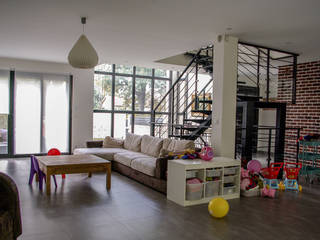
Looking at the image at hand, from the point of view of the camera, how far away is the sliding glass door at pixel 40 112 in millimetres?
7996

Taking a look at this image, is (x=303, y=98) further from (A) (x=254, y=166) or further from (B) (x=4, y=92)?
(B) (x=4, y=92)

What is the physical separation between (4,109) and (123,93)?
3565mm

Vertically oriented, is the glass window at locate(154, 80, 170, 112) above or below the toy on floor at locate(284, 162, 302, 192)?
above

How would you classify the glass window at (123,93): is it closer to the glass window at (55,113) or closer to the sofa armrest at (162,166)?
the glass window at (55,113)

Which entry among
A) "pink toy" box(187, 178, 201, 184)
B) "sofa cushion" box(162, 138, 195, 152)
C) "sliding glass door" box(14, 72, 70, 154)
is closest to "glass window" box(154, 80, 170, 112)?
"sliding glass door" box(14, 72, 70, 154)

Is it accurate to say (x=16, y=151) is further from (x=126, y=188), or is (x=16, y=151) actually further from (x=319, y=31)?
(x=319, y=31)

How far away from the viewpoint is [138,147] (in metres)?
6.85

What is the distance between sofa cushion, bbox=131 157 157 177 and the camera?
5004 millimetres

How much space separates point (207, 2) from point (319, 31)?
7.43 ft

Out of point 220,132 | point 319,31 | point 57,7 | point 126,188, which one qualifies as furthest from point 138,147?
point 319,31

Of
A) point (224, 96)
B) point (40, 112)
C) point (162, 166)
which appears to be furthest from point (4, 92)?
point (224, 96)

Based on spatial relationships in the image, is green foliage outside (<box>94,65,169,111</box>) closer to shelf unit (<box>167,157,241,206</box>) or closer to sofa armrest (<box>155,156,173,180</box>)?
sofa armrest (<box>155,156,173,180</box>)

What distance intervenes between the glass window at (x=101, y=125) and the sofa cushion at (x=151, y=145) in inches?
115

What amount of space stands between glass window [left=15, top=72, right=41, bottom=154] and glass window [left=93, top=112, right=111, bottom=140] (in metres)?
1.70
